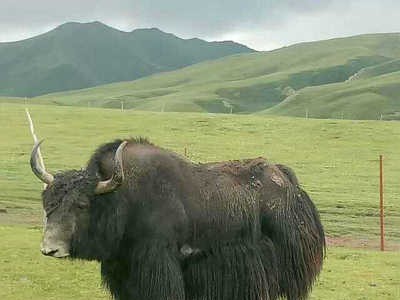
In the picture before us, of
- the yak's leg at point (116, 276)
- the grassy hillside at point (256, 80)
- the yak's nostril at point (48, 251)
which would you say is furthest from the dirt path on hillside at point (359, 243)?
the grassy hillside at point (256, 80)

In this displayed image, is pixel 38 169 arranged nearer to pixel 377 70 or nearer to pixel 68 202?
pixel 68 202

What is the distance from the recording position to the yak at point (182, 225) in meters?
7.11

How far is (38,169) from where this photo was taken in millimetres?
7309

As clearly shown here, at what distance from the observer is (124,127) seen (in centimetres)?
4212

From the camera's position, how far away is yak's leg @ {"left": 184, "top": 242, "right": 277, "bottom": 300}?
302 inches

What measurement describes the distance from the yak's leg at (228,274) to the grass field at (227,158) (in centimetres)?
270

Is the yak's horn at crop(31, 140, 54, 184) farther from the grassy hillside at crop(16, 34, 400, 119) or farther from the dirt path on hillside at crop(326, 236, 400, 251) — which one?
the grassy hillside at crop(16, 34, 400, 119)

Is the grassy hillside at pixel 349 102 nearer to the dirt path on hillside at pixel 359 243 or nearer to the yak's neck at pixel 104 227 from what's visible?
the dirt path on hillside at pixel 359 243

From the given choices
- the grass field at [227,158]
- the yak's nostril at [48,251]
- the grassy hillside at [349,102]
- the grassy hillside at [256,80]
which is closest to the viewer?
the yak's nostril at [48,251]

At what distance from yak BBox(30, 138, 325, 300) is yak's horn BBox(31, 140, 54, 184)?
11 mm

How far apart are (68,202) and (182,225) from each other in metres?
1.16

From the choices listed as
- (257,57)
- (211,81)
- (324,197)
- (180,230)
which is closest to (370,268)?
(180,230)

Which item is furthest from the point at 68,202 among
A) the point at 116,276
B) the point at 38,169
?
the point at 116,276

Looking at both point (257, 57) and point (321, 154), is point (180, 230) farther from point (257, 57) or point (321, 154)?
point (257, 57)
